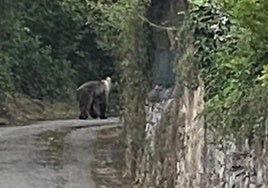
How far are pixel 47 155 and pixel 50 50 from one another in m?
13.7

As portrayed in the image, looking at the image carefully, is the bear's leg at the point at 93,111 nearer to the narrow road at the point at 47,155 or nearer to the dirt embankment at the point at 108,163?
the narrow road at the point at 47,155

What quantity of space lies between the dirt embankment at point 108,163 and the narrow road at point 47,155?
0.14 metres

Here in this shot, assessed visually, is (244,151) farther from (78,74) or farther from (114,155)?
(78,74)

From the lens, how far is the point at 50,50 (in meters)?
28.7

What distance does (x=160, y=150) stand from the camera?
10211 mm

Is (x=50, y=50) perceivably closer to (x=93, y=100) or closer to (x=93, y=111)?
(x=93, y=111)

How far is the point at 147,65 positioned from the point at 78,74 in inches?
744

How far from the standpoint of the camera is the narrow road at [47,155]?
1278cm

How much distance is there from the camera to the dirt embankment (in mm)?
13047

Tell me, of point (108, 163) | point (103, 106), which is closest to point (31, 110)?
point (103, 106)

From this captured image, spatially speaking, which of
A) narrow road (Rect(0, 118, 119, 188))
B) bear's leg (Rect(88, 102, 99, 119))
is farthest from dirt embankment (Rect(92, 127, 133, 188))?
bear's leg (Rect(88, 102, 99, 119))

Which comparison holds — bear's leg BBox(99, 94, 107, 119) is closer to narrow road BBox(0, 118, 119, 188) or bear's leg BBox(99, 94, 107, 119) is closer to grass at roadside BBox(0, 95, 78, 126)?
grass at roadside BBox(0, 95, 78, 126)

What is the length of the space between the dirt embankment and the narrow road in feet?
0.47

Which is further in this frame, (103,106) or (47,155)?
(103,106)
